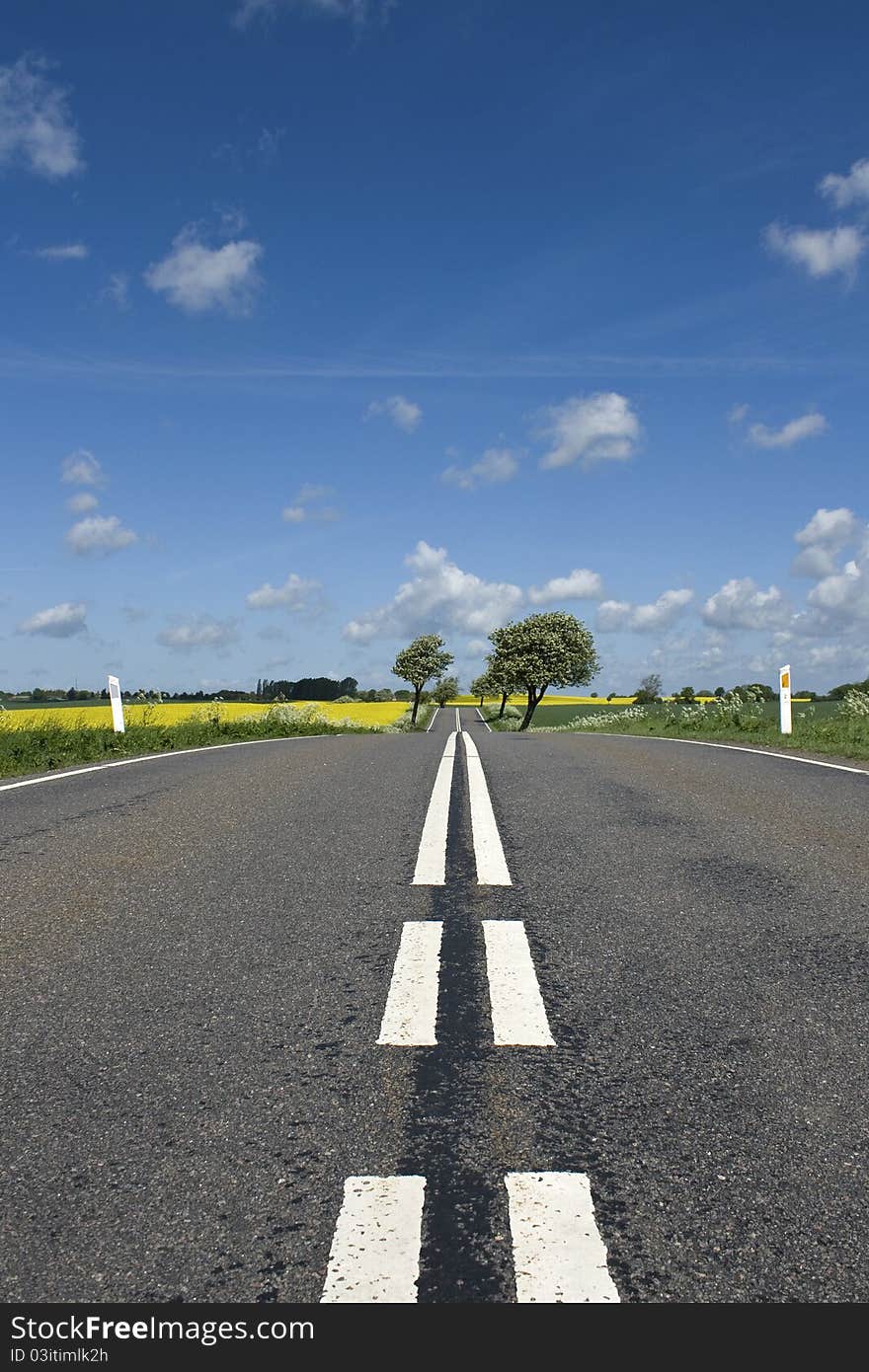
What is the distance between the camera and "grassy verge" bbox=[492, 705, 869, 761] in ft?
51.2

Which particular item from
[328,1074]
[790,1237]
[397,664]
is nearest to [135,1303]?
[328,1074]

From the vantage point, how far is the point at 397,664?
3418 inches

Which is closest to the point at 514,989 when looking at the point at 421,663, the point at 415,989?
the point at 415,989

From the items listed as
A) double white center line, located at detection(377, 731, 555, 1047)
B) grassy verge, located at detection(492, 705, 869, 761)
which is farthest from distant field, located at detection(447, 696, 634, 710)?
double white center line, located at detection(377, 731, 555, 1047)

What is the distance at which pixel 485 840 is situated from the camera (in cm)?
658

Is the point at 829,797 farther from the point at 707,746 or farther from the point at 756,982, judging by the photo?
the point at 707,746

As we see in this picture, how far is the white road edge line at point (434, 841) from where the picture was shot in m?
5.46

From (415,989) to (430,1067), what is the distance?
696mm

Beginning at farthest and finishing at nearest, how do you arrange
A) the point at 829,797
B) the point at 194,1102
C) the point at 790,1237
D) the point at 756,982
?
the point at 829,797
the point at 756,982
the point at 194,1102
the point at 790,1237

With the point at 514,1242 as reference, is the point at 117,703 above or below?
above

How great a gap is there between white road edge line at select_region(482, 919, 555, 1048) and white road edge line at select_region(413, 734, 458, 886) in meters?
1.00

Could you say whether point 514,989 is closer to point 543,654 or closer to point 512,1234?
point 512,1234

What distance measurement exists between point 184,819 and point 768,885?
440cm

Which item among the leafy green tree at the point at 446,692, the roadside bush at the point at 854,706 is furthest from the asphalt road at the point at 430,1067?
the leafy green tree at the point at 446,692
